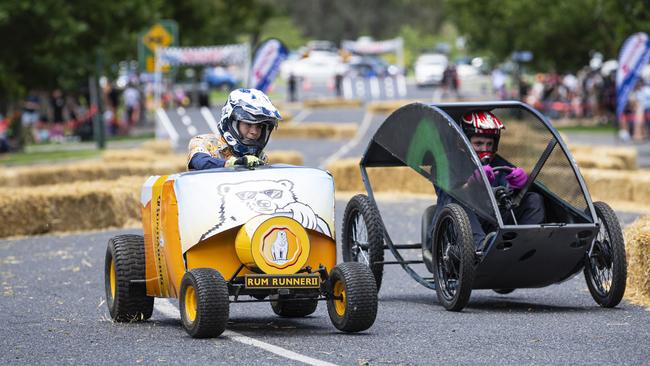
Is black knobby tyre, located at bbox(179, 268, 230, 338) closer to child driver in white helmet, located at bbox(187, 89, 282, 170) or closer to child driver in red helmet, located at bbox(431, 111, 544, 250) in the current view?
child driver in white helmet, located at bbox(187, 89, 282, 170)

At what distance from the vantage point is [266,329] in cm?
945

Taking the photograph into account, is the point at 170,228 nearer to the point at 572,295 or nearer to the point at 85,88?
the point at 572,295

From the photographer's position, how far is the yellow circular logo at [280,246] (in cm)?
883

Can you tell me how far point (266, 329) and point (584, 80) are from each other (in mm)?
47564

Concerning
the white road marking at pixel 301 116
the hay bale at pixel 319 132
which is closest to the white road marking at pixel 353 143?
the hay bale at pixel 319 132

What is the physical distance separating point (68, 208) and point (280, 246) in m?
10.6

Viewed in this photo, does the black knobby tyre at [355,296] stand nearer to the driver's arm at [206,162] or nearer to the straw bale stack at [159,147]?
the driver's arm at [206,162]

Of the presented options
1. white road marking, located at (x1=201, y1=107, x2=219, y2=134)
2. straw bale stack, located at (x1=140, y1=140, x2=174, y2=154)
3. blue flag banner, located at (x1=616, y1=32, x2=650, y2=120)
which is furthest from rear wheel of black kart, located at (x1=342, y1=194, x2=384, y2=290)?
white road marking, located at (x1=201, y1=107, x2=219, y2=134)

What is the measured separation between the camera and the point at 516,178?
35.4 ft

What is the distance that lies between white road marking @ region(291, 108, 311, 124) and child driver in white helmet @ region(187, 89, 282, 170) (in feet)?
132

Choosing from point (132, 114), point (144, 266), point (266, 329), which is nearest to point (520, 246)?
point (266, 329)

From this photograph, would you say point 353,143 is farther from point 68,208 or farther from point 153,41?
point 68,208

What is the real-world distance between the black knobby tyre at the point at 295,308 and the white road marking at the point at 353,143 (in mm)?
15738

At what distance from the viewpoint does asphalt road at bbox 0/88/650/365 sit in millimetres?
8070
